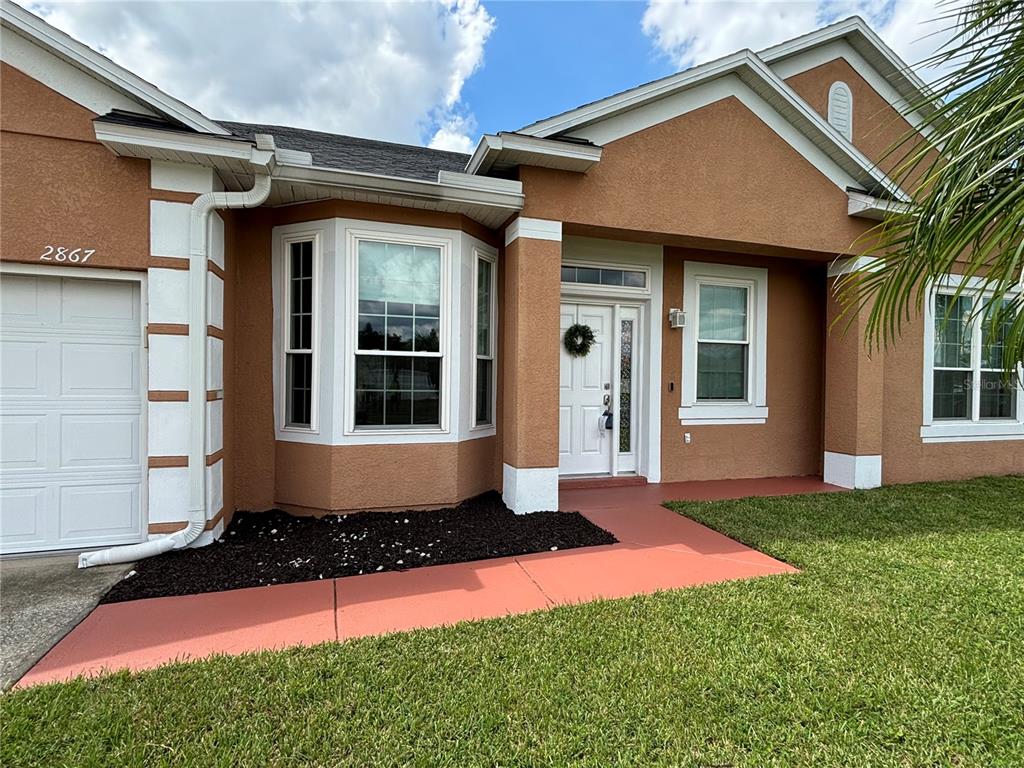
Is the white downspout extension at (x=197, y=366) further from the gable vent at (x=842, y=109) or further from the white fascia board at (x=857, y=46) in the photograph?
the gable vent at (x=842, y=109)

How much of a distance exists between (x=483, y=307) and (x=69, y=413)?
3.90 metres

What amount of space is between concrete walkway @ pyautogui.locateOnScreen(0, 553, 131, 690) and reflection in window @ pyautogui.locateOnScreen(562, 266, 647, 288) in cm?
532

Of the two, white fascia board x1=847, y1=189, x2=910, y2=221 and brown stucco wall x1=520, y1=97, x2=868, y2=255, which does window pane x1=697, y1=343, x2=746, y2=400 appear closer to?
brown stucco wall x1=520, y1=97, x2=868, y2=255

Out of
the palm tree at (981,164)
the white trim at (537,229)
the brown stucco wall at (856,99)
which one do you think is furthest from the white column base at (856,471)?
the white trim at (537,229)

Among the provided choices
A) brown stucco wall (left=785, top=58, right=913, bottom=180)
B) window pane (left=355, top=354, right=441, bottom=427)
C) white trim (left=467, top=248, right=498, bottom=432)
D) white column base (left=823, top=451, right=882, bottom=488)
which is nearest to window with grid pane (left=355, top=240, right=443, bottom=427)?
window pane (left=355, top=354, right=441, bottom=427)

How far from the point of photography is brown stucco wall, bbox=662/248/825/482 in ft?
22.1

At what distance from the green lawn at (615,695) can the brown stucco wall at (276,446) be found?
93.9 inches

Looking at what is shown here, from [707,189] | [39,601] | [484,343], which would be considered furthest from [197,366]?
[707,189]

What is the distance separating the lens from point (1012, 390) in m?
7.89

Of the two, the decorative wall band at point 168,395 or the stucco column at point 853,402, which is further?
the stucco column at point 853,402

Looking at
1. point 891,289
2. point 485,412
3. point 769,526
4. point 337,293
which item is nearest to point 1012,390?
point 769,526

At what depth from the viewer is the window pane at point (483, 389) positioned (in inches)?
225

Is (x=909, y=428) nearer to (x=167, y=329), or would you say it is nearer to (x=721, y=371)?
(x=721, y=371)

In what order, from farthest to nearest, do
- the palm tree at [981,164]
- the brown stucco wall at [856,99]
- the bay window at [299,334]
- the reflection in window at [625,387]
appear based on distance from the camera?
the brown stucco wall at [856,99], the reflection in window at [625,387], the bay window at [299,334], the palm tree at [981,164]
